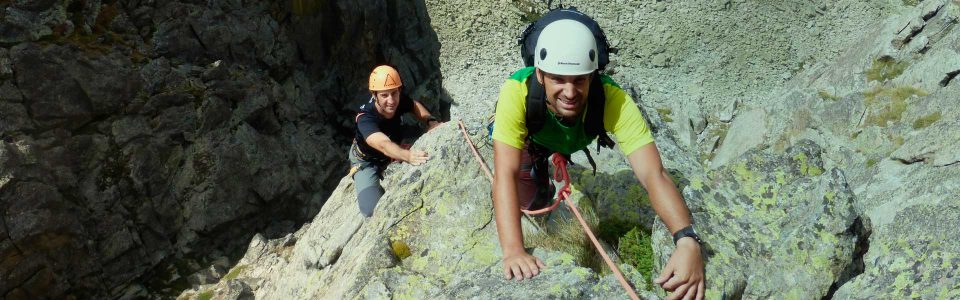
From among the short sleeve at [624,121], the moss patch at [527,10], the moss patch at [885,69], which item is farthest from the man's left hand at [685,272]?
the moss patch at [527,10]

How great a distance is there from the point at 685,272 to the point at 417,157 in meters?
6.81

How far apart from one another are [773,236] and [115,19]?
85.2 ft

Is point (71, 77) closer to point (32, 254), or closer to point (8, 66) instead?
point (8, 66)

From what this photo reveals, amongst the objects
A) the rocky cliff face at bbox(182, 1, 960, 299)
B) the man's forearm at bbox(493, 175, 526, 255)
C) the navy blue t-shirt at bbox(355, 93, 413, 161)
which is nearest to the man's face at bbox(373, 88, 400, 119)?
the navy blue t-shirt at bbox(355, 93, 413, 161)

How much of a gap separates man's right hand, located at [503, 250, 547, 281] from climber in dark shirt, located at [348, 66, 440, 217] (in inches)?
212

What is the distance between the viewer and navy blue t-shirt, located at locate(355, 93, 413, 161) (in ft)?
→ 41.5

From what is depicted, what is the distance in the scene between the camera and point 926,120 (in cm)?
2064

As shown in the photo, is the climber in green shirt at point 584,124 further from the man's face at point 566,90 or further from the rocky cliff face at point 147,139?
the rocky cliff face at point 147,139

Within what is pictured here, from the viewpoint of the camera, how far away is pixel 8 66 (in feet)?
70.6

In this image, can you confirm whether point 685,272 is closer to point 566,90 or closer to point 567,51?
point 566,90

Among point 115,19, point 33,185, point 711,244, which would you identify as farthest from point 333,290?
point 115,19

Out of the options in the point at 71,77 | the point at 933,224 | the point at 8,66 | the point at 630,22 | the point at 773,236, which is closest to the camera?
the point at 773,236

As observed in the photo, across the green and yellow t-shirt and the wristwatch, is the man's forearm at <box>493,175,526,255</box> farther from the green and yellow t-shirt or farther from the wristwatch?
the wristwatch

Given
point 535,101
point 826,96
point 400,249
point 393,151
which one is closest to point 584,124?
point 535,101
